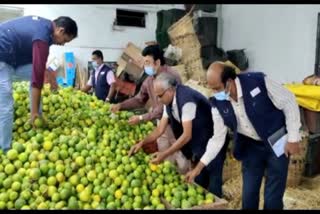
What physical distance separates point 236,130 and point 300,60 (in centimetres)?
415

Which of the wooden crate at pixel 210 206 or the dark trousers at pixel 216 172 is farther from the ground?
the wooden crate at pixel 210 206

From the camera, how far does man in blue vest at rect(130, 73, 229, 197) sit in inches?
100

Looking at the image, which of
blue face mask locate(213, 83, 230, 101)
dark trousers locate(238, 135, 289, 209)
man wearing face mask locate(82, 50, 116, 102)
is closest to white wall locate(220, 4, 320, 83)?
man wearing face mask locate(82, 50, 116, 102)

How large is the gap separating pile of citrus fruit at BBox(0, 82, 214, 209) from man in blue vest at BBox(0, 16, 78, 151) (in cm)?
13

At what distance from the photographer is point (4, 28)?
103 inches

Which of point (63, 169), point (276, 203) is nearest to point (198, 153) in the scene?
point (276, 203)

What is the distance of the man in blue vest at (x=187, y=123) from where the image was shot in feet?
8.34

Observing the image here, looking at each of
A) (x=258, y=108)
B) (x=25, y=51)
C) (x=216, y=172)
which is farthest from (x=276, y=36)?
(x=25, y=51)

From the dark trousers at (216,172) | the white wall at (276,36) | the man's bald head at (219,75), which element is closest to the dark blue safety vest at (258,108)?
the man's bald head at (219,75)

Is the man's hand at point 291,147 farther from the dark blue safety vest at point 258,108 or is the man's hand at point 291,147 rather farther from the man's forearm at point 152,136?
the man's forearm at point 152,136

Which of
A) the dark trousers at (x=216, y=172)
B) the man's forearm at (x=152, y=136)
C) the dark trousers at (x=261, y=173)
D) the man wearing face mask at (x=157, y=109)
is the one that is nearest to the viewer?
the dark trousers at (x=261, y=173)

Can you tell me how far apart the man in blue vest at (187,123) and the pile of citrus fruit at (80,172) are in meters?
0.18

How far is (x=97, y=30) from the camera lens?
24.1ft

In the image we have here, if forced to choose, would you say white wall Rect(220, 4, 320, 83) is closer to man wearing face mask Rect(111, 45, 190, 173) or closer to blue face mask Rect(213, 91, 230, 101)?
man wearing face mask Rect(111, 45, 190, 173)
